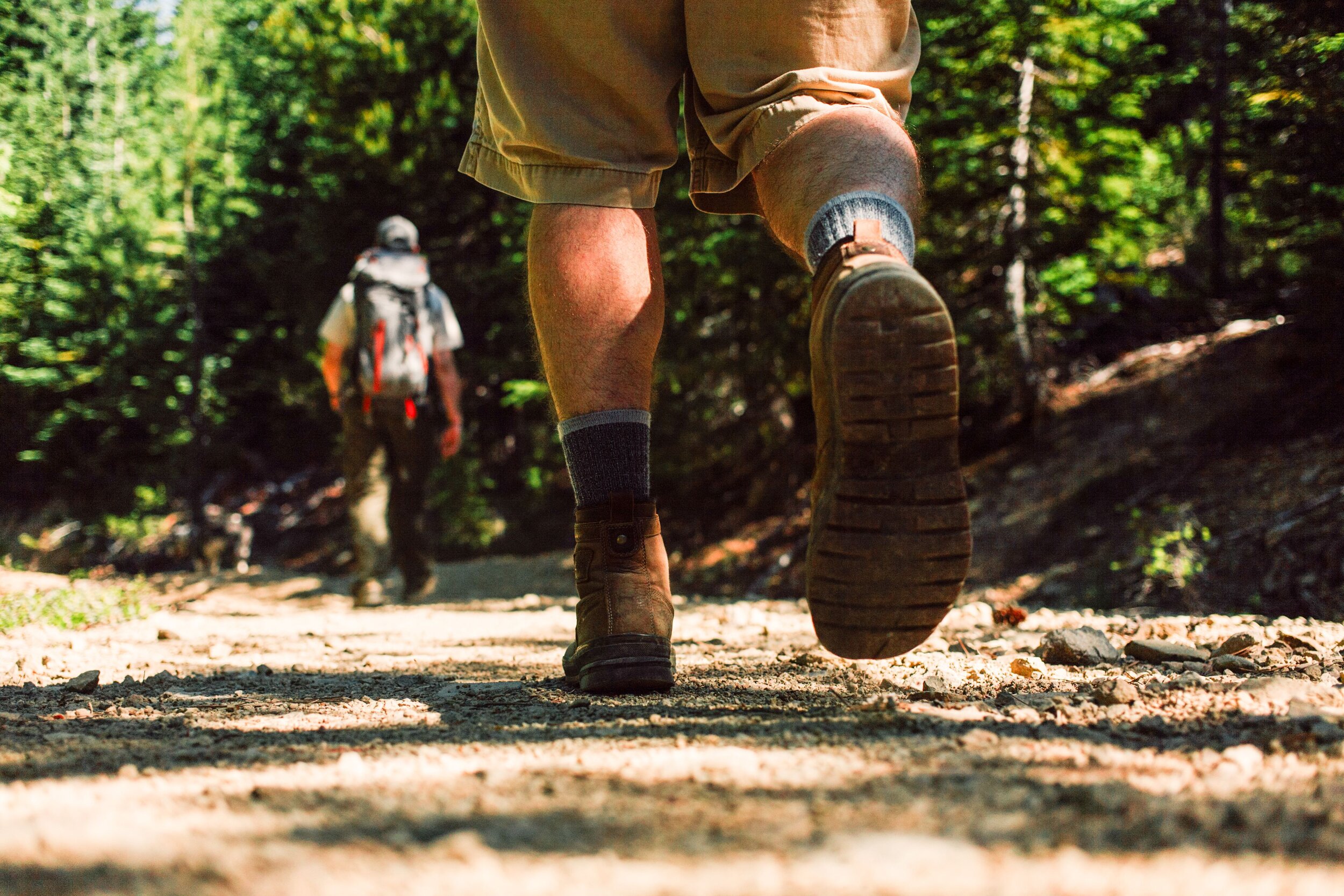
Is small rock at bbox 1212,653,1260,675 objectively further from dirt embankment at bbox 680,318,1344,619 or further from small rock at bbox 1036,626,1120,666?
dirt embankment at bbox 680,318,1344,619

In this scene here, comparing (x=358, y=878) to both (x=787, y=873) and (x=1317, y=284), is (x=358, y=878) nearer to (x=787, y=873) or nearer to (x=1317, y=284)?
(x=787, y=873)

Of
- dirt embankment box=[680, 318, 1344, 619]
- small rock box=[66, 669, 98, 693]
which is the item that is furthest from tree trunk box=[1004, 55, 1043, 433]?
small rock box=[66, 669, 98, 693]

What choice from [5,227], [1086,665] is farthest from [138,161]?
[1086,665]

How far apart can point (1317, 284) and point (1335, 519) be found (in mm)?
1399

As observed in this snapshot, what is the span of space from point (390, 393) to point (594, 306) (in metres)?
4.02

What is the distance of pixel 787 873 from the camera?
2.35 feet

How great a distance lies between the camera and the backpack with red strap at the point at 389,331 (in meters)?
5.38

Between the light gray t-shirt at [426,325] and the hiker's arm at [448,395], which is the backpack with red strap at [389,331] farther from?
the hiker's arm at [448,395]

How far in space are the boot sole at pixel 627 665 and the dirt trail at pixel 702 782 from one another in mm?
39

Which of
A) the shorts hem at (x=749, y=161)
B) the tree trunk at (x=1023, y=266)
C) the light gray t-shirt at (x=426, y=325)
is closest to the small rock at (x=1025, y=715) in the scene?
the shorts hem at (x=749, y=161)

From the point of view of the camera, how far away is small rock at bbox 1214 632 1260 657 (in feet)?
5.95

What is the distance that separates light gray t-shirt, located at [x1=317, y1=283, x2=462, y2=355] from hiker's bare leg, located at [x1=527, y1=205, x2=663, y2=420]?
4.00 meters

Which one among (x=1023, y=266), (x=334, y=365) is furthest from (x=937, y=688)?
(x=1023, y=266)

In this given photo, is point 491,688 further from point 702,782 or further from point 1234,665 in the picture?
point 1234,665
